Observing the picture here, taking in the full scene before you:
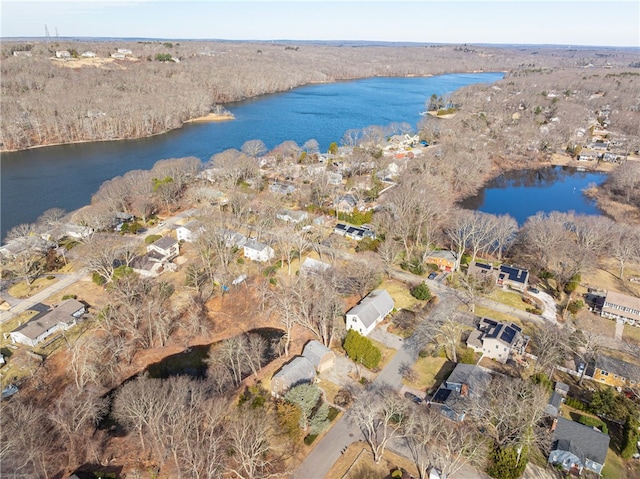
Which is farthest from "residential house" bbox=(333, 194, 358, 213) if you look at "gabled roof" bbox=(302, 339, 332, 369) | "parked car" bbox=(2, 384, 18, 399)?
"parked car" bbox=(2, 384, 18, 399)

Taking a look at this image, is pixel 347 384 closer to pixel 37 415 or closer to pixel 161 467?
pixel 161 467

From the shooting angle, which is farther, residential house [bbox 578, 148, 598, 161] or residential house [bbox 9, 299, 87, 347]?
residential house [bbox 578, 148, 598, 161]

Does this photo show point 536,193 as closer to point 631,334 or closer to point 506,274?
point 506,274

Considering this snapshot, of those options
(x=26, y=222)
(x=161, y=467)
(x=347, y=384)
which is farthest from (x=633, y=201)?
(x=26, y=222)

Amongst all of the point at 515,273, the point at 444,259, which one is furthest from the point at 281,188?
the point at 515,273

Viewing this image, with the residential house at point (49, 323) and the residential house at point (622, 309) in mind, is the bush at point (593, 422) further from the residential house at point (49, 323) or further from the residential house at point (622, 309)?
the residential house at point (49, 323)

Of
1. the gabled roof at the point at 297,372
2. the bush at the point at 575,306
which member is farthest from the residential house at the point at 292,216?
the bush at the point at 575,306

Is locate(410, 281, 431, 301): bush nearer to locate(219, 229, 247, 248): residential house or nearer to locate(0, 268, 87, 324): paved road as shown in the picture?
locate(219, 229, 247, 248): residential house
